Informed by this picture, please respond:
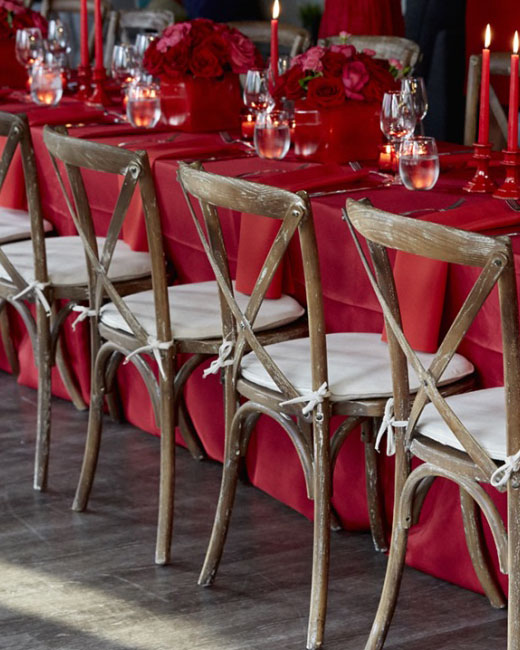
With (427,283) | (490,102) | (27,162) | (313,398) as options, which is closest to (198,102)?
(27,162)

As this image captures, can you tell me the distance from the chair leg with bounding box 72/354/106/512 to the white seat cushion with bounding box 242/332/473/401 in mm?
510

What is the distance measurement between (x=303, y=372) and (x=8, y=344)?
5.55 feet

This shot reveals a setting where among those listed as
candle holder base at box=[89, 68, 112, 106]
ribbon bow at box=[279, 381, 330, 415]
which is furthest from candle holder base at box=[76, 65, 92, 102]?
ribbon bow at box=[279, 381, 330, 415]

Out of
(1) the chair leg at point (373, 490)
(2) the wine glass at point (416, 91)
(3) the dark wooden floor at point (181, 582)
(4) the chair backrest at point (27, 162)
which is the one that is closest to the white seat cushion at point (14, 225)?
(4) the chair backrest at point (27, 162)

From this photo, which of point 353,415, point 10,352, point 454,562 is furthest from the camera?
point 10,352

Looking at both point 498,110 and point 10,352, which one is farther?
point 10,352

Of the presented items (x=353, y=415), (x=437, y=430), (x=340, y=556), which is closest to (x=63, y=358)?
(x=340, y=556)

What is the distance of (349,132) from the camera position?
9.65ft

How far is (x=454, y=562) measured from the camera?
2.42m

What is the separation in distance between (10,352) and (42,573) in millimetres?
1346

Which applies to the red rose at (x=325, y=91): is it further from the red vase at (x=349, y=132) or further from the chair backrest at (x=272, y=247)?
the chair backrest at (x=272, y=247)

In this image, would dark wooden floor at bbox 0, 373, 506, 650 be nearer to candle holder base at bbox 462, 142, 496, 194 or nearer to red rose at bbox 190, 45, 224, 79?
candle holder base at bbox 462, 142, 496, 194

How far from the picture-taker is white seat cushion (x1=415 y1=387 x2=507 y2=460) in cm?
190

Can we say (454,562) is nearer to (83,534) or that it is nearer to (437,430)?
(437,430)
